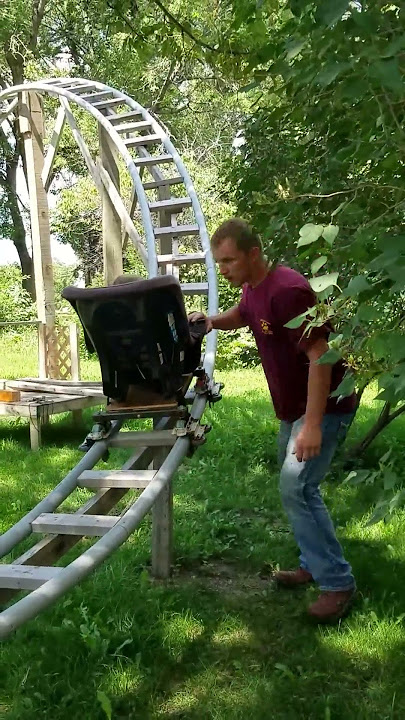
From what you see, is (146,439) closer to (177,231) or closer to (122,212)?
(177,231)

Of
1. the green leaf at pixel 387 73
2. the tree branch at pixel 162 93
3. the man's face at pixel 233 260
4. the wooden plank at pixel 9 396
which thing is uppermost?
the tree branch at pixel 162 93

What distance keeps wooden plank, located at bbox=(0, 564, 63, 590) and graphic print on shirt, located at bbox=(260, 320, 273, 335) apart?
131 centimetres

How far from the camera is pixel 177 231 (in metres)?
5.27

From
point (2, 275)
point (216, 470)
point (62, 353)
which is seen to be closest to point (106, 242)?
point (62, 353)

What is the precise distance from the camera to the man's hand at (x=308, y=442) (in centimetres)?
272

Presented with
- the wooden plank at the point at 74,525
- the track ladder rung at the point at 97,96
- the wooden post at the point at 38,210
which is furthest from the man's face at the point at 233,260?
the wooden post at the point at 38,210

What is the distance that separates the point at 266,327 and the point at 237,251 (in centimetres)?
34

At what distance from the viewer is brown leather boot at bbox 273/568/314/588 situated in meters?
3.41

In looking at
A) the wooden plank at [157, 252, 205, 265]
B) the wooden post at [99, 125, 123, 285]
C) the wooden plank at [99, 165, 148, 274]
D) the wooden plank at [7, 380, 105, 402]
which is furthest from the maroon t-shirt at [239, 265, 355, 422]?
the wooden post at [99, 125, 123, 285]

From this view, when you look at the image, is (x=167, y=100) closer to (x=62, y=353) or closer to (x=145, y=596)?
(x=62, y=353)

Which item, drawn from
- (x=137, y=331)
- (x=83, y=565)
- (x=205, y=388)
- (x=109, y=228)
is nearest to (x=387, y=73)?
(x=83, y=565)

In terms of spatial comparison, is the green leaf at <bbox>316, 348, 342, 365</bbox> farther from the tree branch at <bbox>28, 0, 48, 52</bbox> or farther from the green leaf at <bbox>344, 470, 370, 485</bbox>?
the tree branch at <bbox>28, 0, 48, 52</bbox>

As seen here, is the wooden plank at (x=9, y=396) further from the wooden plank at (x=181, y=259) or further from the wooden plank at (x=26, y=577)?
the wooden plank at (x=26, y=577)

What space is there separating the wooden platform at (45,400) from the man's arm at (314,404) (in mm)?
3847
